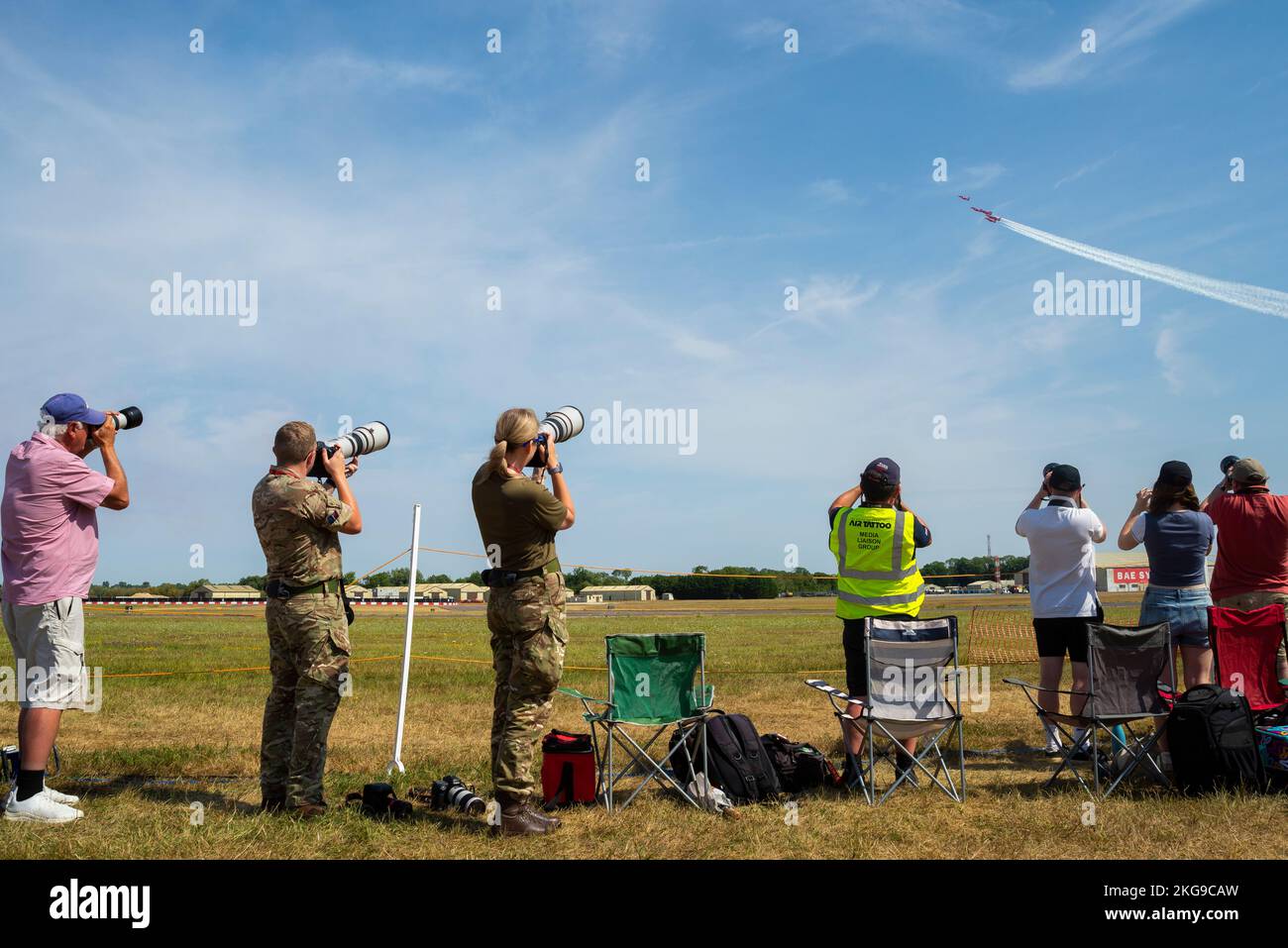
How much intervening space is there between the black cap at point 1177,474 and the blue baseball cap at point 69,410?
662cm

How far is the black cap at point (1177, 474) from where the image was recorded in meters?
6.57

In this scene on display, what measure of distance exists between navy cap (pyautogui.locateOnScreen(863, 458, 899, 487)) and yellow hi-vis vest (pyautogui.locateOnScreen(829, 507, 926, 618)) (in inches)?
6.7

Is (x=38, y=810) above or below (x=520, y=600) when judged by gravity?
below

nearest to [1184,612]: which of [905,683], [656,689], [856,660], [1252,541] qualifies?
[1252,541]

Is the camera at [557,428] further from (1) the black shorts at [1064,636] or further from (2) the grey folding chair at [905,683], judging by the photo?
(1) the black shorts at [1064,636]

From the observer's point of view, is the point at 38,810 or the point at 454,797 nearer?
the point at 38,810

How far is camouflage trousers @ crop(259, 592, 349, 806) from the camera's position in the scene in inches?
205

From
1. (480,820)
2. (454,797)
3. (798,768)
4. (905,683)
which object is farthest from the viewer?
(798,768)

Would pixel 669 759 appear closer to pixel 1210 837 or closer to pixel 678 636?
pixel 678 636

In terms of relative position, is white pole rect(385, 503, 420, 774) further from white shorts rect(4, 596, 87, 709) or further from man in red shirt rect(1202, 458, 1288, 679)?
man in red shirt rect(1202, 458, 1288, 679)

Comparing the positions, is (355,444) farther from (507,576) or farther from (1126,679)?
(1126,679)

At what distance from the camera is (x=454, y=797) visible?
18.1 ft

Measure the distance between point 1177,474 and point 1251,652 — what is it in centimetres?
123

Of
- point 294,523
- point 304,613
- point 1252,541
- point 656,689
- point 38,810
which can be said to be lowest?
point 38,810
